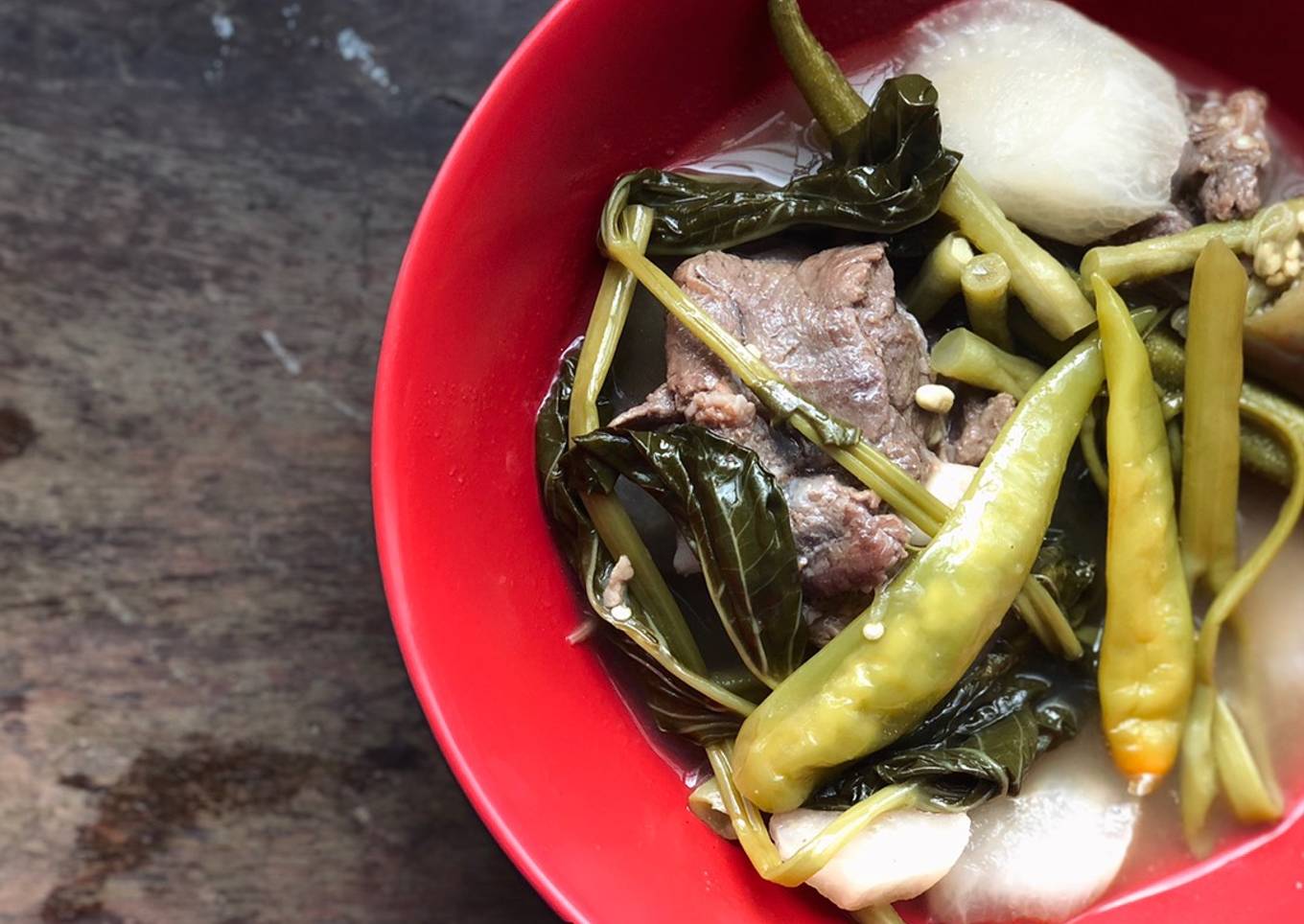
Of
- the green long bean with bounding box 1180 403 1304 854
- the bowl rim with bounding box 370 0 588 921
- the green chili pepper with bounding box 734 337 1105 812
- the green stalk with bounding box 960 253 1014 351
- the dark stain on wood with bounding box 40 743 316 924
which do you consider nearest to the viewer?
the bowl rim with bounding box 370 0 588 921

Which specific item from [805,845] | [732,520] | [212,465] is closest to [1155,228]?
[732,520]

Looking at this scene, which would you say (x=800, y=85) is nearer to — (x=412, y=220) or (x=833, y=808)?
(x=412, y=220)

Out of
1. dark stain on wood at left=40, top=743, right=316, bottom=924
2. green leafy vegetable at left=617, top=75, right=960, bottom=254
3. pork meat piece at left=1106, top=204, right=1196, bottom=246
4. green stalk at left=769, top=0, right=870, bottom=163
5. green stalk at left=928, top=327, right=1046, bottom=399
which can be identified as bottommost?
dark stain on wood at left=40, top=743, right=316, bottom=924

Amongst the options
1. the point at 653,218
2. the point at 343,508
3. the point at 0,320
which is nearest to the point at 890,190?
the point at 653,218

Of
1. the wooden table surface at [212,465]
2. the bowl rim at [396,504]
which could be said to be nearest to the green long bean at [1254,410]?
the bowl rim at [396,504]

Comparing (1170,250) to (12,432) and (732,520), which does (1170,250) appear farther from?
(12,432)

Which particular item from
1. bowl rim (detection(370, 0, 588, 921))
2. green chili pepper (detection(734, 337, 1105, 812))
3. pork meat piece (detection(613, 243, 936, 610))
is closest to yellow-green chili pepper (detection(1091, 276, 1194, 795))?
green chili pepper (detection(734, 337, 1105, 812))

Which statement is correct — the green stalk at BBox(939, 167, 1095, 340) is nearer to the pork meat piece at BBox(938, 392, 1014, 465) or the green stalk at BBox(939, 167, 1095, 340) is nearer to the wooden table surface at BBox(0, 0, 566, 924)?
the pork meat piece at BBox(938, 392, 1014, 465)
